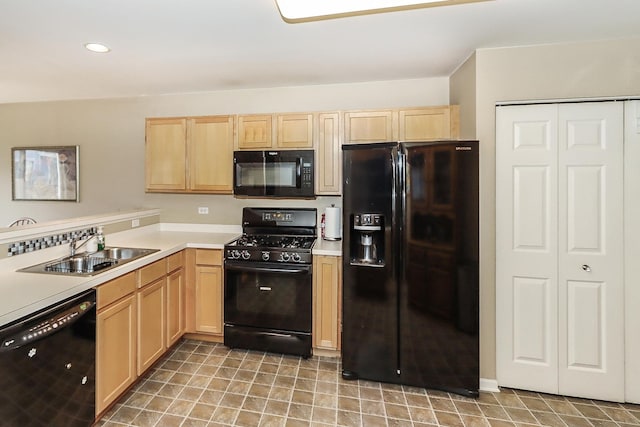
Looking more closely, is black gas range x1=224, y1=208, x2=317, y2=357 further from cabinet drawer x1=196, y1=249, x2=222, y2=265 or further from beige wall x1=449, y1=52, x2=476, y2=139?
beige wall x1=449, y1=52, x2=476, y2=139

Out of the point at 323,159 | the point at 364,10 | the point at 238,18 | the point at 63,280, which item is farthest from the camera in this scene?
the point at 323,159

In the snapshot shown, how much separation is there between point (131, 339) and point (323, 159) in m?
2.04

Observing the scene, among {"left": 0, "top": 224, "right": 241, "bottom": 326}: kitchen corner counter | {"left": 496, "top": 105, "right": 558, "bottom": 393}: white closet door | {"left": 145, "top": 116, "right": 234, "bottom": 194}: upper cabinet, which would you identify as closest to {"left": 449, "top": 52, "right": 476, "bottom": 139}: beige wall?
{"left": 496, "top": 105, "right": 558, "bottom": 393}: white closet door

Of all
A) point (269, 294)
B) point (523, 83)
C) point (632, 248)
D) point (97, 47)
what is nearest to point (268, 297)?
point (269, 294)

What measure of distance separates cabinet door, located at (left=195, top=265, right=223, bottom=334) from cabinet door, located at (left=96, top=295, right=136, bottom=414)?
707 millimetres

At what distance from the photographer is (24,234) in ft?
6.70

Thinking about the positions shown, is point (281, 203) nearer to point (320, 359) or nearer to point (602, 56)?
point (320, 359)

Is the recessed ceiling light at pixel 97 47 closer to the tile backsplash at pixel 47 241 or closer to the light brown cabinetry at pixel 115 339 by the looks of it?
the tile backsplash at pixel 47 241

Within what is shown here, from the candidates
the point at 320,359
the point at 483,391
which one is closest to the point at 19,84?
the point at 320,359

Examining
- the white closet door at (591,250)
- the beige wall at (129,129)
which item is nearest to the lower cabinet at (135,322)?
the beige wall at (129,129)

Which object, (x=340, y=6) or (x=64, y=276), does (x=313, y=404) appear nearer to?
(x=64, y=276)

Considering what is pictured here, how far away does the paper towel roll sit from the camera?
303 centimetres

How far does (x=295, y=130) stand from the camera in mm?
2957

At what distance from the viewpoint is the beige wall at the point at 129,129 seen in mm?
3166
